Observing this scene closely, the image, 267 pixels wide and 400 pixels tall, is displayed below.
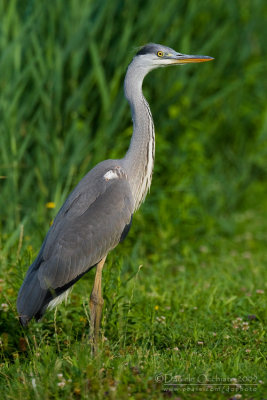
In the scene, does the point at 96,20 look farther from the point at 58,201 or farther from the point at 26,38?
the point at 58,201

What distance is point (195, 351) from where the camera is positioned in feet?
11.9

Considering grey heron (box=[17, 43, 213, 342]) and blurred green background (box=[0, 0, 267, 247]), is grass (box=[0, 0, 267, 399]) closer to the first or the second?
blurred green background (box=[0, 0, 267, 247])

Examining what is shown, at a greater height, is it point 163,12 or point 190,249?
point 163,12

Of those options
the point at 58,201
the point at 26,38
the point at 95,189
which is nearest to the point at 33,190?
the point at 58,201

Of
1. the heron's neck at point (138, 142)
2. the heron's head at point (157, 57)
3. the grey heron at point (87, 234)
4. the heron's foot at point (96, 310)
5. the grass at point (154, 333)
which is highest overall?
the heron's head at point (157, 57)

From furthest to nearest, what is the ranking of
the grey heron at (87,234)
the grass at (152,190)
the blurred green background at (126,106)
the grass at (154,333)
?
1. the blurred green background at (126,106)
2. the grey heron at (87,234)
3. the grass at (152,190)
4. the grass at (154,333)

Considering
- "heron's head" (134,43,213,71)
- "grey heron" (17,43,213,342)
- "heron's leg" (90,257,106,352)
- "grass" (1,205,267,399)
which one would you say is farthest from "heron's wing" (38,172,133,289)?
"heron's head" (134,43,213,71)

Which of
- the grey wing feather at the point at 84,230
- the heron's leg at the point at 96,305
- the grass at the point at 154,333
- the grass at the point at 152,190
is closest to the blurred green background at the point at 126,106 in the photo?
the grass at the point at 152,190

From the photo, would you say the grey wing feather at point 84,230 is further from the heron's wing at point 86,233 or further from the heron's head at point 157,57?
the heron's head at point 157,57

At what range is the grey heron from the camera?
3.83 metres

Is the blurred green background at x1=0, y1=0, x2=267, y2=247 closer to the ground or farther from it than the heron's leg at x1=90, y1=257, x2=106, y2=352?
farther from it

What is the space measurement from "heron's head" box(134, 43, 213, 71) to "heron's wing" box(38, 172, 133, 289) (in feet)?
2.61

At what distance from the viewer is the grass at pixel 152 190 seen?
3354 millimetres

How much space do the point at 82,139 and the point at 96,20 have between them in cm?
101
